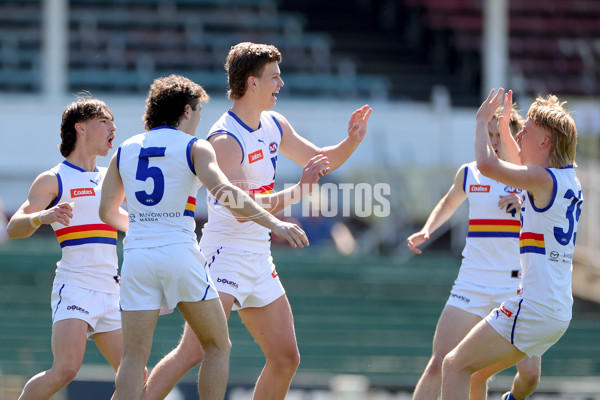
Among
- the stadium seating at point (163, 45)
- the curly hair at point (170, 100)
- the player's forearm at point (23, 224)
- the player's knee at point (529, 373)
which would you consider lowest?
the player's knee at point (529, 373)

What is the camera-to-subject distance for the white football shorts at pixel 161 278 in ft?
15.2

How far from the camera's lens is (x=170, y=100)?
4859 millimetres

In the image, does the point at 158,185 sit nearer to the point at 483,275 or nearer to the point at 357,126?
the point at 357,126

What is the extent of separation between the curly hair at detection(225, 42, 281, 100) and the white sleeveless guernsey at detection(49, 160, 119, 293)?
1102mm

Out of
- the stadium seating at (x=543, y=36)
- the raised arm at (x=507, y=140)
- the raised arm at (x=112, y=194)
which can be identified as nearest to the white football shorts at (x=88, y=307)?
the raised arm at (x=112, y=194)

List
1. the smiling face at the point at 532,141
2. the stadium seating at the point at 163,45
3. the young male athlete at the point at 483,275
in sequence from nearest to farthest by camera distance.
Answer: the smiling face at the point at 532,141 < the young male athlete at the point at 483,275 < the stadium seating at the point at 163,45

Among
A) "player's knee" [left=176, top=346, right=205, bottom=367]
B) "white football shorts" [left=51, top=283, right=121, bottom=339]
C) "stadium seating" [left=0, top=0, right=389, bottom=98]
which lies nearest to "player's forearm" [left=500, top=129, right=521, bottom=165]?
"player's knee" [left=176, top=346, right=205, bottom=367]

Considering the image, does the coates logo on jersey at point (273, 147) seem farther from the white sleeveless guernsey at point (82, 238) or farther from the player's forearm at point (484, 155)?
the player's forearm at point (484, 155)

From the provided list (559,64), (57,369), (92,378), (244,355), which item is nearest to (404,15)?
(559,64)

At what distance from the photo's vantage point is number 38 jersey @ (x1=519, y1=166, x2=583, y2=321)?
486 centimetres

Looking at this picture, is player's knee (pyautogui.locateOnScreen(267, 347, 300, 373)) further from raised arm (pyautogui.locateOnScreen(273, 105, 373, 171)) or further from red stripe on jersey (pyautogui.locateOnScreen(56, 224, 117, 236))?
red stripe on jersey (pyautogui.locateOnScreen(56, 224, 117, 236))

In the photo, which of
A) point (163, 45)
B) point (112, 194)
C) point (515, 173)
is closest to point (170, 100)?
point (112, 194)

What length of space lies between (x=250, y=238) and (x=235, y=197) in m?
0.76

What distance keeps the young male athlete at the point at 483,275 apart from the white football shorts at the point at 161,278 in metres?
1.76
